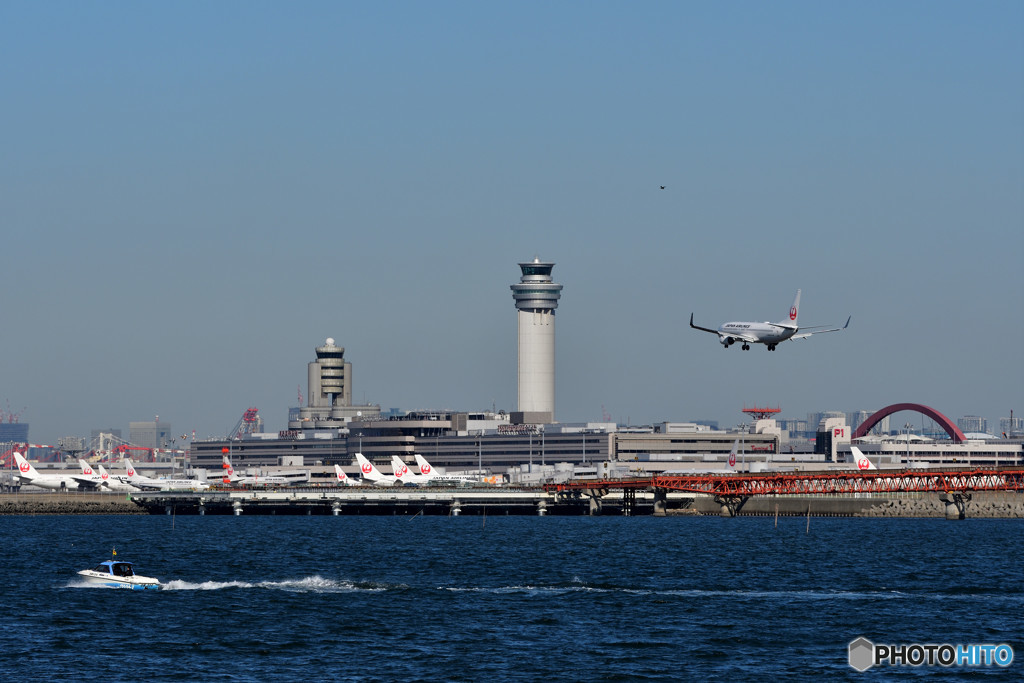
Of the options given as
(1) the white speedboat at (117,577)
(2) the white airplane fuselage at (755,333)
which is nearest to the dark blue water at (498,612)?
(1) the white speedboat at (117,577)

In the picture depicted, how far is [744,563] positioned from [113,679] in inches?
3069

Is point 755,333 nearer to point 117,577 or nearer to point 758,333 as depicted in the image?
point 758,333

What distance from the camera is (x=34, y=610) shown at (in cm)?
10050

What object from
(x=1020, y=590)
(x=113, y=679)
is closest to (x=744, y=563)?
(x=1020, y=590)

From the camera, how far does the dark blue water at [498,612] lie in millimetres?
78625

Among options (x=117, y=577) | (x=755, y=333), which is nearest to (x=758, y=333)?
(x=755, y=333)

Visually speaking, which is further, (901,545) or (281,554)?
(901,545)

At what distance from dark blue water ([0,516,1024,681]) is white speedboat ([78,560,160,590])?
1375 millimetres

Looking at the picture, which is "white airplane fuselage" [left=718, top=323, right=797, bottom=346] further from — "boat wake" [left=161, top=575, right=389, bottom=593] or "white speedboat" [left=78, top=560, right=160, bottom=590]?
"white speedboat" [left=78, top=560, right=160, bottom=590]

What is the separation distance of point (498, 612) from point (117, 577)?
31.5m

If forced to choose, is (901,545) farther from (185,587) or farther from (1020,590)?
(185,587)

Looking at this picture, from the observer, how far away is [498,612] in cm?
9950

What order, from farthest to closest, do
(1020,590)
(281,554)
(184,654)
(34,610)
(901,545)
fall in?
1. (901,545)
2. (281,554)
3. (1020,590)
4. (34,610)
5. (184,654)

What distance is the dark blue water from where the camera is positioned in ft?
258
